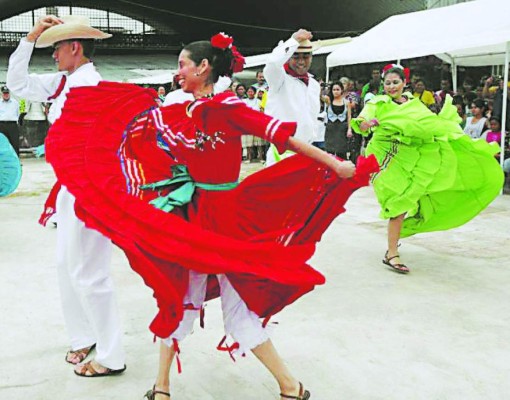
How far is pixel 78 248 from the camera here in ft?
10.6

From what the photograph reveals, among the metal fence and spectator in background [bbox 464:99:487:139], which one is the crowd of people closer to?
spectator in background [bbox 464:99:487:139]

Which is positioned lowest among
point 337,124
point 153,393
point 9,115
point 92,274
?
point 9,115

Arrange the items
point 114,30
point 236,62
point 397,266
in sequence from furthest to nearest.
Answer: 1. point 114,30
2. point 397,266
3. point 236,62

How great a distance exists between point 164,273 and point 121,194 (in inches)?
14.4

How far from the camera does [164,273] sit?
8.59 ft

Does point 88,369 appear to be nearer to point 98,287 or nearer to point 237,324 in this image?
point 98,287

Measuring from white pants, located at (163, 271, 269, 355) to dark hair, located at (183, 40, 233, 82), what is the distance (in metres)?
0.86

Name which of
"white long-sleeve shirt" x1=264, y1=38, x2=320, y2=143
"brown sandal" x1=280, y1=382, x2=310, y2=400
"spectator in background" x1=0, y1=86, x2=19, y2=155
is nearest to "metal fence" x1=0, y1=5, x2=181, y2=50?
"spectator in background" x1=0, y1=86, x2=19, y2=155

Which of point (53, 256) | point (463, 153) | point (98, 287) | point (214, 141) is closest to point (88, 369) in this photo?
point (98, 287)

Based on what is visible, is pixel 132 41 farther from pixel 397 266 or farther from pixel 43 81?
pixel 43 81

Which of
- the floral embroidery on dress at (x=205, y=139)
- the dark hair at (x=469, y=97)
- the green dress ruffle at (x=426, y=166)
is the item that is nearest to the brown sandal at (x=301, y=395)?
the floral embroidery on dress at (x=205, y=139)

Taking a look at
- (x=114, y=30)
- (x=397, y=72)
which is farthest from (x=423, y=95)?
(x=114, y=30)

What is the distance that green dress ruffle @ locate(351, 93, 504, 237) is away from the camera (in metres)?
4.98

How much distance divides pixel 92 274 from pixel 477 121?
27.4 feet
